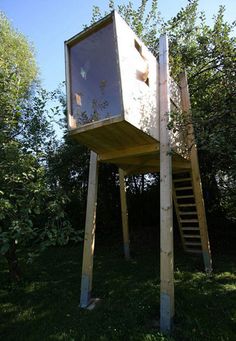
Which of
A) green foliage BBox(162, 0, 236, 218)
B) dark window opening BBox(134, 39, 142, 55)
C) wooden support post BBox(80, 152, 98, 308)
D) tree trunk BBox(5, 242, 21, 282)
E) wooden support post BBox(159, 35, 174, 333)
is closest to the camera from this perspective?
wooden support post BBox(159, 35, 174, 333)

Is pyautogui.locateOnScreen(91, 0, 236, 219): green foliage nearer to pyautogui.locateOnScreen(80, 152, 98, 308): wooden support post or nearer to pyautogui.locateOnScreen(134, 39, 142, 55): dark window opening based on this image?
pyautogui.locateOnScreen(134, 39, 142, 55): dark window opening

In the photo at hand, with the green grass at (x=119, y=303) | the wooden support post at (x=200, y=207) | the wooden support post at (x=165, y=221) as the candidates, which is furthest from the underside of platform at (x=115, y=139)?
the green grass at (x=119, y=303)

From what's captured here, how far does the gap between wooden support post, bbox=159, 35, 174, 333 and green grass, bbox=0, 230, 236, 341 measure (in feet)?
0.70

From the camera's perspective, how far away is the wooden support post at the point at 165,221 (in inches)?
114

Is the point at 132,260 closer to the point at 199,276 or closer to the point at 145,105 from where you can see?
the point at 199,276

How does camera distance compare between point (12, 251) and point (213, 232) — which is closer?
point (12, 251)

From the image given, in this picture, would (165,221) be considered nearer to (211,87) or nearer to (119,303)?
(119,303)

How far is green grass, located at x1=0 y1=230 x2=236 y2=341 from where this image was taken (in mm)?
2789

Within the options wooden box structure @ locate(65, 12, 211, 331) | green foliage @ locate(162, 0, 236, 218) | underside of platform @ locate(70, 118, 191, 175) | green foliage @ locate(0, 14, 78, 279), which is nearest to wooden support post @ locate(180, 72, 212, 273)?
green foliage @ locate(162, 0, 236, 218)

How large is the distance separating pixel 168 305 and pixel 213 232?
4907 mm

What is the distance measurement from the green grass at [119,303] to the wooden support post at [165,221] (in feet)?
0.70

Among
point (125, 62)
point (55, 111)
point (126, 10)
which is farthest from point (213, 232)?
point (126, 10)

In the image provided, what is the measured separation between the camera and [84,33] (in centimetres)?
315

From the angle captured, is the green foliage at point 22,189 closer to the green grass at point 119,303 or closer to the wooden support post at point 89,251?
the wooden support post at point 89,251
